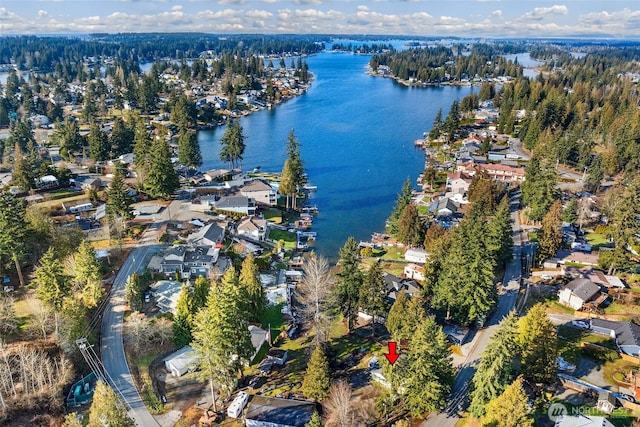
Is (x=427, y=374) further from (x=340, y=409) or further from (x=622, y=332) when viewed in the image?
(x=622, y=332)

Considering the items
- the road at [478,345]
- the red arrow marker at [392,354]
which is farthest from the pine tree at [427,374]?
the red arrow marker at [392,354]

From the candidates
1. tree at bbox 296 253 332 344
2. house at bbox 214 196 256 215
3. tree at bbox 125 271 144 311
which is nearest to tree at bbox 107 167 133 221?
house at bbox 214 196 256 215

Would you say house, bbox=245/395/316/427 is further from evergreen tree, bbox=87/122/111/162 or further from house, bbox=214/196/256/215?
evergreen tree, bbox=87/122/111/162

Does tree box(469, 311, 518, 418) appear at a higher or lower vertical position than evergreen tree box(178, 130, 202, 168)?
lower

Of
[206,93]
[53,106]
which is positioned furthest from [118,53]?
[53,106]

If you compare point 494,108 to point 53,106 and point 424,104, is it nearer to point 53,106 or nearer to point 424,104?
point 424,104
